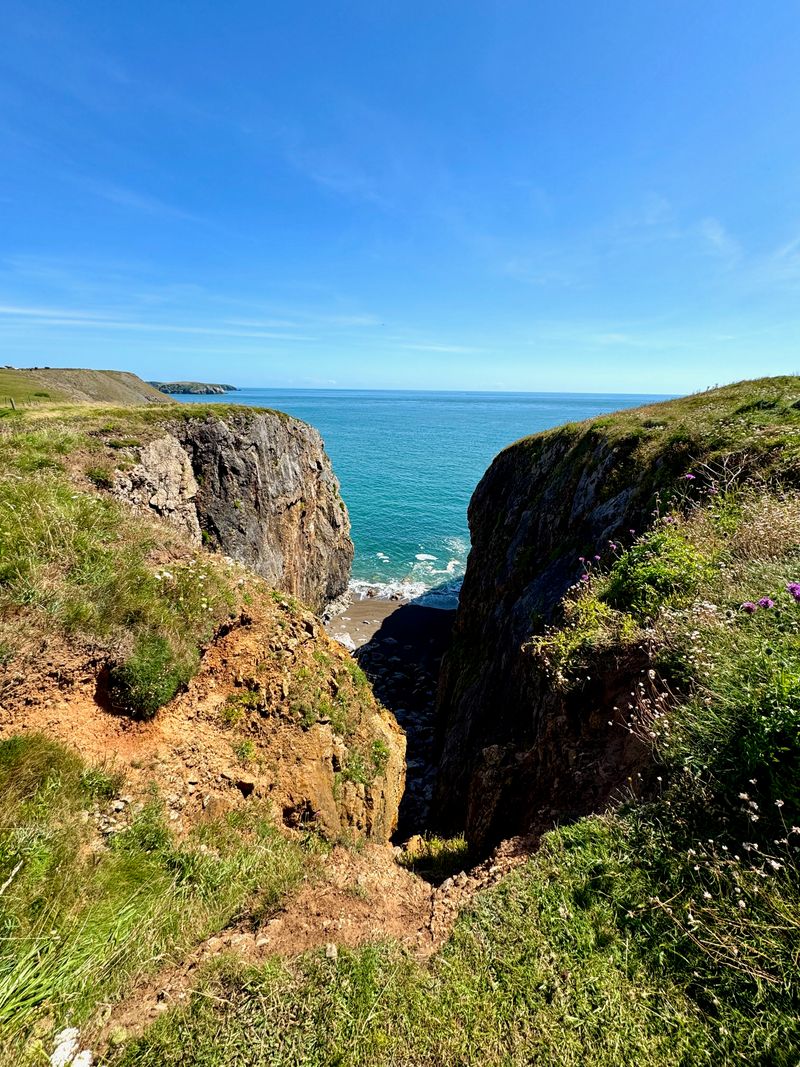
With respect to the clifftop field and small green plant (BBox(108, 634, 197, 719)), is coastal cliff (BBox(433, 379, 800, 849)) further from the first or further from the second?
small green plant (BBox(108, 634, 197, 719))

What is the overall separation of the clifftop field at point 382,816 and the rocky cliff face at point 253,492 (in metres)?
9.88

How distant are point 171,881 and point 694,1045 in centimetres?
616

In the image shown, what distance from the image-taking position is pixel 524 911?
15.6 feet

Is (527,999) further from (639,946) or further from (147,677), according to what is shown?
(147,677)

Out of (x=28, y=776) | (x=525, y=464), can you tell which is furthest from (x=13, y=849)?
(x=525, y=464)

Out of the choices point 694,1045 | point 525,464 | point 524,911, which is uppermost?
point 525,464

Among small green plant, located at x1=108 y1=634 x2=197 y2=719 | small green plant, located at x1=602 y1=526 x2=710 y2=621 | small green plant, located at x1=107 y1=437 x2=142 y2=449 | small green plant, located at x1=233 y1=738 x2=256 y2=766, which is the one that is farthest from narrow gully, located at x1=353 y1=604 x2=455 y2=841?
small green plant, located at x1=107 y1=437 x2=142 y2=449

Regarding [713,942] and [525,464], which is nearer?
[713,942]

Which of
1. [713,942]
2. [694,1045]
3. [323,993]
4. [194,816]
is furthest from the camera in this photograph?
[194,816]

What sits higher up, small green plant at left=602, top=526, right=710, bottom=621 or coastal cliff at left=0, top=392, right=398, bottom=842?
small green plant at left=602, top=526, right=710, bottom=621

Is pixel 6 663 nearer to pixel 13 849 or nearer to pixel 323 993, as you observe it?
pixel 13 849

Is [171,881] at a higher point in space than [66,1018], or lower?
lower

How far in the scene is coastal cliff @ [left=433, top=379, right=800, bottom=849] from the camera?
25.2 ft

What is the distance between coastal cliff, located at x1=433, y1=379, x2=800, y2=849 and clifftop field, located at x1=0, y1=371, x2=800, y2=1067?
125mm
